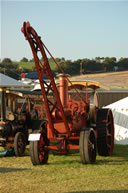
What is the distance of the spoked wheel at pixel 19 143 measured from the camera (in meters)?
8.58

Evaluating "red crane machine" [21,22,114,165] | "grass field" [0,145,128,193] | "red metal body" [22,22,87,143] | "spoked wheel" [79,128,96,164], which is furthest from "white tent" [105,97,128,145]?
"spoked wheel" [79,128,96,164]

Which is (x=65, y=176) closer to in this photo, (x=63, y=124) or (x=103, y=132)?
(x=63, y=124)

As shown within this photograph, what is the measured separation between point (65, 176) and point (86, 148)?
3.37ft

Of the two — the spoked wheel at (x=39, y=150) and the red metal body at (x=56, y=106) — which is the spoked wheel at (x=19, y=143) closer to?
the spoked wheel at (x=39, y=150)

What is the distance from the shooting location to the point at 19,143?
8.82 metres

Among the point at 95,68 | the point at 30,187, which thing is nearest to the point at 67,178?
the point at 30,187

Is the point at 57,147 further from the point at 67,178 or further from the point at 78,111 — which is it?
the point at 67,178

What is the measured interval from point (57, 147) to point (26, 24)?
8.52ft

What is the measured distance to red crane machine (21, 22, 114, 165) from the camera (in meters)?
6.79

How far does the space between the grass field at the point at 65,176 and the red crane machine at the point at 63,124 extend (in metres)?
0.31

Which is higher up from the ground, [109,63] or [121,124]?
[109,63]

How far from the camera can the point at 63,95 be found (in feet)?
24.9

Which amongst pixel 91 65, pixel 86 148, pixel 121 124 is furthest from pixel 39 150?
pixel 91 65

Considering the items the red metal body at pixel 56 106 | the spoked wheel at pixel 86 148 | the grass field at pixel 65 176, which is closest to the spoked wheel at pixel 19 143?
the grass field at pixel 65 176
